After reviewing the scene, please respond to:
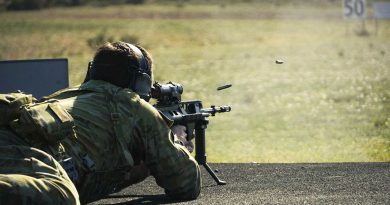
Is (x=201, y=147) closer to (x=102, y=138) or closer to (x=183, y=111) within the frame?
(x=183, y=111)

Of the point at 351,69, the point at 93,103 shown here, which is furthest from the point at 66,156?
the point at 351,69

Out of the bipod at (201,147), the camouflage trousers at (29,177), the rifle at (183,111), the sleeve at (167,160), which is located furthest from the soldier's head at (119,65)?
the bipod at (201,147)

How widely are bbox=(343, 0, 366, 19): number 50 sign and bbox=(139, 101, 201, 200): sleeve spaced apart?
59006 millimetres

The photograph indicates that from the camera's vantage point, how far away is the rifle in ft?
29.9

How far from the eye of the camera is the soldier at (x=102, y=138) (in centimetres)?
710

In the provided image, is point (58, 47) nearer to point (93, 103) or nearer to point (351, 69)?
point (351, 69)

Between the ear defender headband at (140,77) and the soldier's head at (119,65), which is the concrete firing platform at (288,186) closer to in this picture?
the ear defender headband at (140,77)

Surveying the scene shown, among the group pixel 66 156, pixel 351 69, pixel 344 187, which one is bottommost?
pixel 351 69

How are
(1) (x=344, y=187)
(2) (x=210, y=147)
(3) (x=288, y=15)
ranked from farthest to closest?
(3) (x=288, y=15) → (2) (x=210, y=147) → (1) (x=344, y=187)

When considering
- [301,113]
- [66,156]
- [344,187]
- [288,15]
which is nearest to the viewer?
[66,156]

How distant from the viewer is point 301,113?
95.3 feet

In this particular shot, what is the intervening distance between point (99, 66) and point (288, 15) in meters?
65.0

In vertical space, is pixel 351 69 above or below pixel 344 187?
below

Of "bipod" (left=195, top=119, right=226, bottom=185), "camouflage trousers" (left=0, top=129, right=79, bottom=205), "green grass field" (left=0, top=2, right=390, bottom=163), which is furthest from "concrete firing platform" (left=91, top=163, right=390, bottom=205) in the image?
"green grass field" (left=0, top=2, right=390, bottom=163)
